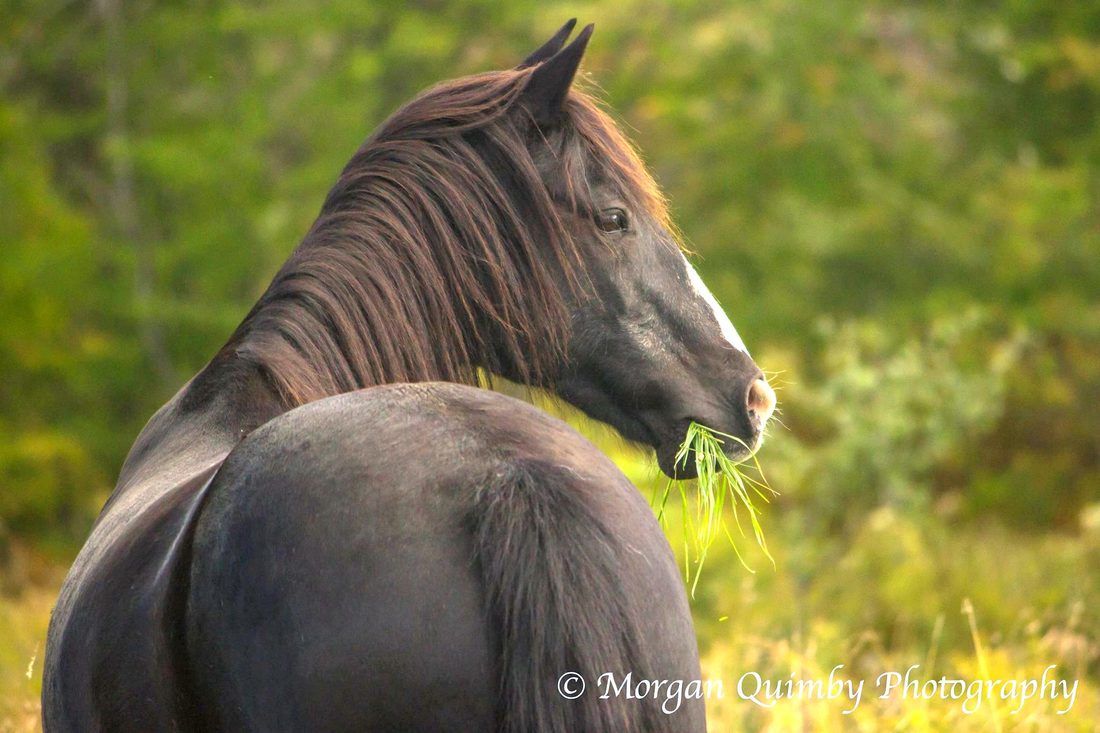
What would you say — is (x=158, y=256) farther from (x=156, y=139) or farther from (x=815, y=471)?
(x=815, y=471)

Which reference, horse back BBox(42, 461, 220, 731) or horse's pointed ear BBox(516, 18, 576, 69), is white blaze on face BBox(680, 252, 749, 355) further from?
horse back BBox(42, 461, 220, 731)

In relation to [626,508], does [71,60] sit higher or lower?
higher

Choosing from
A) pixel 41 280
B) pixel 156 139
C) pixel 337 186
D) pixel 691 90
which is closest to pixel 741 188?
pixel 691 90

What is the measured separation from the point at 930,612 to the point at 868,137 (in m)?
9.31

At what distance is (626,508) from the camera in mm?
1557

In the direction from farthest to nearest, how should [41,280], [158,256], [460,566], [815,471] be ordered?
[158,256] < [41,280] < [815,471] < [460,566]

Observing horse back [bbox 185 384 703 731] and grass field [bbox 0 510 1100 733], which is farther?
grass field [bbox 0 510 1100 733]

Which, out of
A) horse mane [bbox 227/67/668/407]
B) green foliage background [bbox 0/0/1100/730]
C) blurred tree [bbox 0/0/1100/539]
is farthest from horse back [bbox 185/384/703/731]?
blurred tree [bbox 0/0/1100/539]

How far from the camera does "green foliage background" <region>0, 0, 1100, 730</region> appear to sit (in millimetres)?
11547

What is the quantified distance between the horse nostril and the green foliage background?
6.71 metres

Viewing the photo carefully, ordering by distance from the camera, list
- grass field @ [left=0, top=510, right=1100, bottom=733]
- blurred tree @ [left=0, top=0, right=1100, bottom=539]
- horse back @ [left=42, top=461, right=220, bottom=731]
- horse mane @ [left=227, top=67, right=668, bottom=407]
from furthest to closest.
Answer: blurred tree @ [left=0, top=0, right=1100, bottom=539]
grass field @ [left=0, top=510, right=1100, bottom=733]
horse mane @ [left=227, top=67, right=668, bottom=407]
horse back @ [left=42, top=461, right=220, bottom=731]

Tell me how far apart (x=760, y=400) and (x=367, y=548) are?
140 centimetres

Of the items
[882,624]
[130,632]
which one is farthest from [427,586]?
[882,624]

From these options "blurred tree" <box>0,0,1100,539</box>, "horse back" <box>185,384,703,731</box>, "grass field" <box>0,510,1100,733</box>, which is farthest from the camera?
"blurred tree" <box>0,0,1100,539</box>
